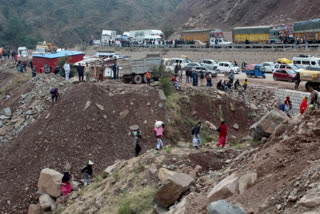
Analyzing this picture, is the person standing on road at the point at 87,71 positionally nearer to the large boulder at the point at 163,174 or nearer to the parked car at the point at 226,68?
the parked car at the point at 226,68

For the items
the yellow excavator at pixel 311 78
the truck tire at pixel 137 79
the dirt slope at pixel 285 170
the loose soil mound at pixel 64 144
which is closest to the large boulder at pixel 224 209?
the dirt slope at pixel 285 170

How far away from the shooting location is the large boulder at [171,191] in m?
8.80

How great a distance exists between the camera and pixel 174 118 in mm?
19922

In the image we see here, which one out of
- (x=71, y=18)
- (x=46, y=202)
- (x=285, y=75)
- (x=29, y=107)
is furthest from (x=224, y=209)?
(x=71, y=18)

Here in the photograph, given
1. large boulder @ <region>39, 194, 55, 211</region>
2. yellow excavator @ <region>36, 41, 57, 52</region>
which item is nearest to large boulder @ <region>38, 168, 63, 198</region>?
large boulder @ <region>39, 194, 55, 211</region>

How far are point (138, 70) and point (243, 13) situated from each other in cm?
4271

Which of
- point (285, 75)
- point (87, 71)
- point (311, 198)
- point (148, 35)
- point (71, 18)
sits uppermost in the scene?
point (71, 18)

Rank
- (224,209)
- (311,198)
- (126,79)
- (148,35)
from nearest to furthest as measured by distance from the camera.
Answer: (311,198)
(224,209)
(126,79)
(148,35)

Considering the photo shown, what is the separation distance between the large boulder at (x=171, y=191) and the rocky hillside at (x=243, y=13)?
156 feet

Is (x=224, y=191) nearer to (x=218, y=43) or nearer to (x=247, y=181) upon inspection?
(x=247, y=181)

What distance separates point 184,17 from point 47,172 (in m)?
68.9

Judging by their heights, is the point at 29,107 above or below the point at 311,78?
below

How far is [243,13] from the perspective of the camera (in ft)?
207

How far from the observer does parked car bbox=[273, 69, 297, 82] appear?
A: 2695cm
